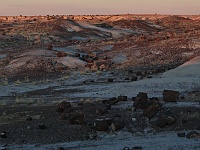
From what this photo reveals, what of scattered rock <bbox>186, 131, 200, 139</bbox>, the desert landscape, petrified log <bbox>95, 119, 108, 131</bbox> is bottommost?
the desert landscape

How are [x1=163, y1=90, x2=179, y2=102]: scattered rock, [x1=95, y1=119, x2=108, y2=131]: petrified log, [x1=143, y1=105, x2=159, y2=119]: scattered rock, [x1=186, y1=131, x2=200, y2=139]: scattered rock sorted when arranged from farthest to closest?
[x1=163, y1=90, x2=179, y2=102]: scattered rock < [x1=143, y1=105, x2=159, y2=119]: scattered rock < [x1=95, y1=119, x2=108, y2=131]: petrified log < [x1=186, y1=131, x2=200, y2=139]: scattered rock

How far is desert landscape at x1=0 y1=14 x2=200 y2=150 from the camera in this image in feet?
41.3

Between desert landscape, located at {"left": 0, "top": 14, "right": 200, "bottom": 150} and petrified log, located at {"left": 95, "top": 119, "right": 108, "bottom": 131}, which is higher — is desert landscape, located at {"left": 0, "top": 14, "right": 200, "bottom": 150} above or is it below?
below

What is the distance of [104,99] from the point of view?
18.9m

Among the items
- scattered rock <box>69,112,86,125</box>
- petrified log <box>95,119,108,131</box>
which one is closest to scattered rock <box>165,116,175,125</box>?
petrified log <box>95,119,108,131</box>

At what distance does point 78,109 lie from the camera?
16203 millimetres

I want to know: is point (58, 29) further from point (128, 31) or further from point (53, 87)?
point (53, 87)

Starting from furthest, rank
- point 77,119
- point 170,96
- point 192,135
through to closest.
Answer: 1. point 170,96
2. point 77,119
3. point 192,135

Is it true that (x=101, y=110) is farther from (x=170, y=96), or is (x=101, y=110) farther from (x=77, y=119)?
(x=170, y=96)

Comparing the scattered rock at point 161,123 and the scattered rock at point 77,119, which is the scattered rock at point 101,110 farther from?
the scattered rock at point 161,123

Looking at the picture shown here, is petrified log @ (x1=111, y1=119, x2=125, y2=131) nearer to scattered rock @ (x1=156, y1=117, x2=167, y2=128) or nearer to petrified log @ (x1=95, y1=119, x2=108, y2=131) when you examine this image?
petrified log @ (x1=95, y1=119, x2=108, y2=131)

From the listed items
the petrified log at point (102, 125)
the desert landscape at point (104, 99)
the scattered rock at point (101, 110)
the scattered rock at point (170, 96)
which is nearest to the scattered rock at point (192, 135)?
the desert landscape at point (104, 99)

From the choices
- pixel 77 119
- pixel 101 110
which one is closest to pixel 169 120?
pixel 101 110

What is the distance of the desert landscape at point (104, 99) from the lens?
12594 millimetres
